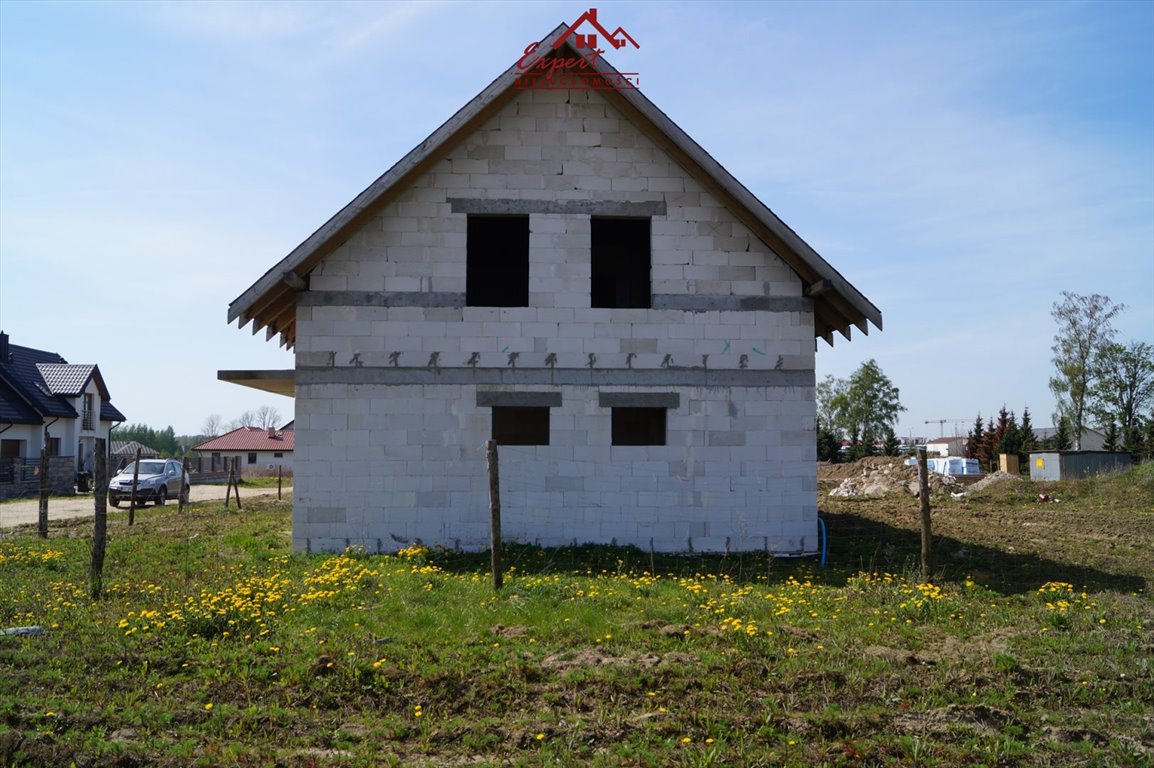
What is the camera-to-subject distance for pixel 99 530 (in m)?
11.3

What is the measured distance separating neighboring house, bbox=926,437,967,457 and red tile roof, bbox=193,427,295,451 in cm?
5438

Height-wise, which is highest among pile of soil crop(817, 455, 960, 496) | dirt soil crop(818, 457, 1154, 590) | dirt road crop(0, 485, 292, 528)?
pile of soil crop(817, 455, 960, 496)

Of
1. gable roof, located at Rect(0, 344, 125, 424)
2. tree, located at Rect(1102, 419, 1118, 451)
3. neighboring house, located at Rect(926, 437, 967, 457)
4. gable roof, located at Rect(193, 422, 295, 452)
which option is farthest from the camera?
neighboring house, located at Rect(926, 437, 967, 457)

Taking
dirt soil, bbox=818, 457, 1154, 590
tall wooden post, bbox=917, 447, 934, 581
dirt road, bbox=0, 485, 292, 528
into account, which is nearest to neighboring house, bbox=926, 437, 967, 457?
dirt soil, bbox=818, 457, 1154, 590

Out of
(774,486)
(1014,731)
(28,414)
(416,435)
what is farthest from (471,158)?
(28,414)

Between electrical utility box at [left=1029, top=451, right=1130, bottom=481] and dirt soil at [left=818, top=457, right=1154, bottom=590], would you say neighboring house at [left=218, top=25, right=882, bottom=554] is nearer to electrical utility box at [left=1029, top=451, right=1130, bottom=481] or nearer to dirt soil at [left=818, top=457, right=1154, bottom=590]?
dirt soil at [left=818, top=457, right=1154, bottom=590]

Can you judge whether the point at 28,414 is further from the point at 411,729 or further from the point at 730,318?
the point at 411,729

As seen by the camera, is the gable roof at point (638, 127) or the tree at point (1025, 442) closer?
the gable roof at point (638, 127)

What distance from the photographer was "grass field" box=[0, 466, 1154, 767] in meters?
5.89

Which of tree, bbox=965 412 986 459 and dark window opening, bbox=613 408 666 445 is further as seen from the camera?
tree, bbox=965 412 986 459

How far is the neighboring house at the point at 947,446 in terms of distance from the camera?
79.7 m

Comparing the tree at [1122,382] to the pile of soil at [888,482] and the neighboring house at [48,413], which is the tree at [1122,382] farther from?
the neighboring house at [48,413]

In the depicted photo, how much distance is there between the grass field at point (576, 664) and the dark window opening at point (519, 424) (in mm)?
4788

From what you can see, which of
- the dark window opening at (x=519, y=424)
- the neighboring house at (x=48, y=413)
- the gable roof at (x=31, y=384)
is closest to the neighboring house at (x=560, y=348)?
the dark window opening at (x=519, y=424)
